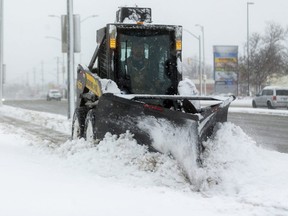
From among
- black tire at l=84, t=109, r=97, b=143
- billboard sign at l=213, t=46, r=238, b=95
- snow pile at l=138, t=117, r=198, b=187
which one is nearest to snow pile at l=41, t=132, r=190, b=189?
snow pile at l=138, t=117, r=198, b=187

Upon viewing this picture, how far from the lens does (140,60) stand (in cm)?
948

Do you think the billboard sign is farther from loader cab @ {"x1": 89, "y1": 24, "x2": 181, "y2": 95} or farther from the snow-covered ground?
the snow-covered ground

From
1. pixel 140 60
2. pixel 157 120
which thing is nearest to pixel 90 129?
pixel 140 60

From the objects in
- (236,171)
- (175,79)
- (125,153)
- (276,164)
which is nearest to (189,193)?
(236,171)

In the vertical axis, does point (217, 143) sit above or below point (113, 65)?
below

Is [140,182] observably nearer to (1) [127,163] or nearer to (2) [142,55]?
(1) [127,163]

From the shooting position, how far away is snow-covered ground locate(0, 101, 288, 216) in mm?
5707

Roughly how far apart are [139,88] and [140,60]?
537 millimetres

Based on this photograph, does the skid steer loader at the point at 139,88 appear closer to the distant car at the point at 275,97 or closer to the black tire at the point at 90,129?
the black tire at the point at 90,129

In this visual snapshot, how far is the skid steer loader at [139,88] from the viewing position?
25.5 ft

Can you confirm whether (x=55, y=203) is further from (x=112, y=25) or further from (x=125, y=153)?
(x=112, y=25)

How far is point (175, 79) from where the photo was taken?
9719 mm

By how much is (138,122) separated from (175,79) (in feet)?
6.52

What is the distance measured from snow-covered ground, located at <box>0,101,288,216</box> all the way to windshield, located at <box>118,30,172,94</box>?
1.43 metres
